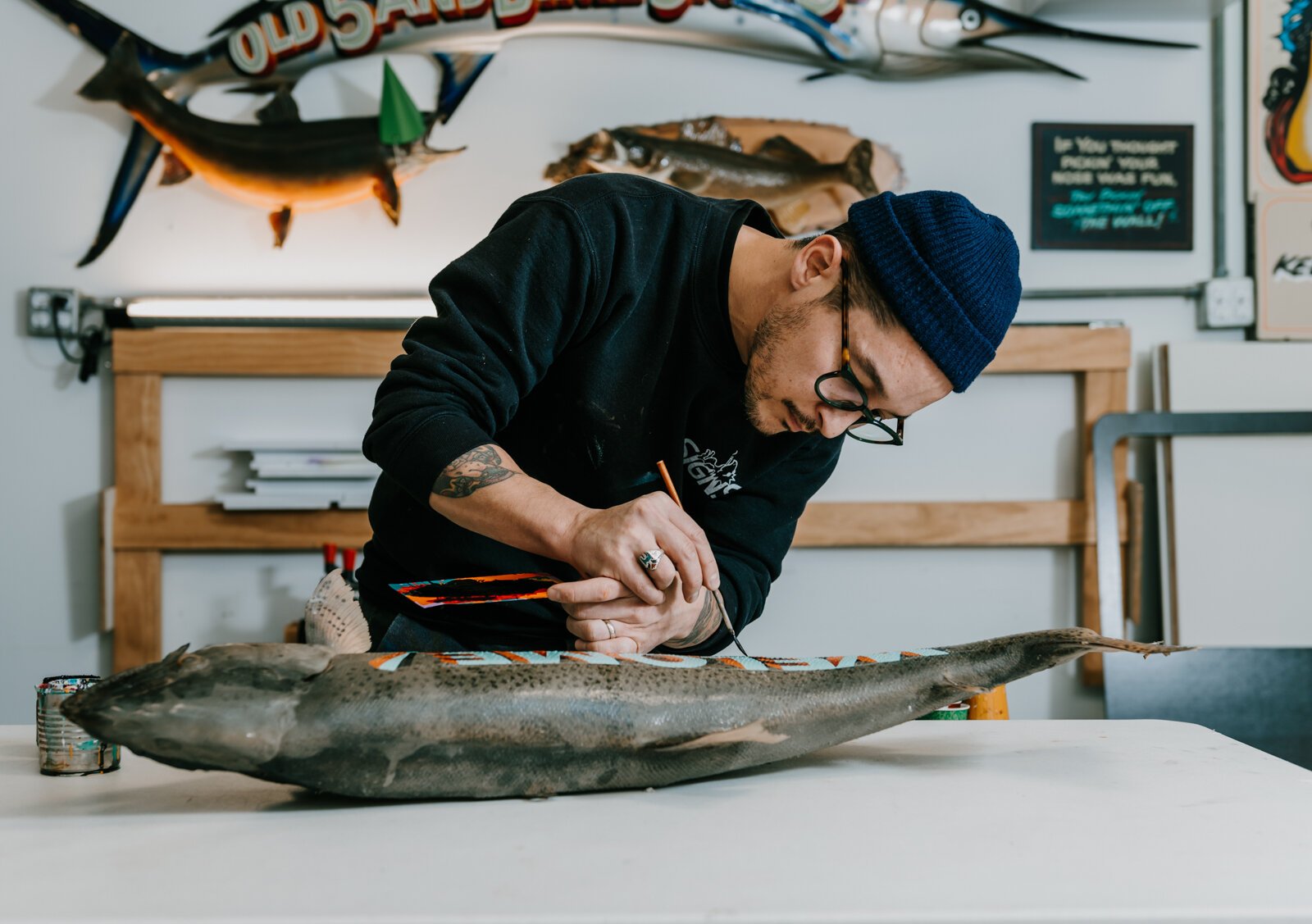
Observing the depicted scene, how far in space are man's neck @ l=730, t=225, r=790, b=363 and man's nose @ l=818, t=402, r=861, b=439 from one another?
14 centimetres

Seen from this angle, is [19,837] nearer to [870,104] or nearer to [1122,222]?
[870,104]

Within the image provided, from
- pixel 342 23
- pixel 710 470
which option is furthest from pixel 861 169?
pixel 710 470

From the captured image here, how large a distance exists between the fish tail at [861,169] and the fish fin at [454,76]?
1.06 meters

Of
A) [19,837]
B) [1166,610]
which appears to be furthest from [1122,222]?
[19,837]

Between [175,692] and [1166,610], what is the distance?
8.94 ft

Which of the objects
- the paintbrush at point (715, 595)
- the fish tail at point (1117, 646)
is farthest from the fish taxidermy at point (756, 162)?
the fish tail at point (1117, 646)

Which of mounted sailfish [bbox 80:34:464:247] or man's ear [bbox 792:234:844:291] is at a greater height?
mounted sailfish [bbox 80:34:464:247]

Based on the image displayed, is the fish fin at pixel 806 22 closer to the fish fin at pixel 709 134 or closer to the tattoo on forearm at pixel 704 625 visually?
the fish fin at pixel 709 134

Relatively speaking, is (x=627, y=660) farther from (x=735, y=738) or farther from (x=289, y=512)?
(x=289, y=512)

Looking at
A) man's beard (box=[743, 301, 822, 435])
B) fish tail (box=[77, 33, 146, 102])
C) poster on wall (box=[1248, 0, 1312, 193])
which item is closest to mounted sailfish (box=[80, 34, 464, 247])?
fish tail (box=[77, 33, 146, 102])

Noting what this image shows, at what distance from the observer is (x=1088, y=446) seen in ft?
9.83

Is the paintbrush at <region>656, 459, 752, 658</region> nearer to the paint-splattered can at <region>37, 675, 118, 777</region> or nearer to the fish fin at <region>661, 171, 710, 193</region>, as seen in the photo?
the paint-splattered can at <region>37, 675, 118, 777</region>

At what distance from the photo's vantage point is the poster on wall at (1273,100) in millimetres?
3076

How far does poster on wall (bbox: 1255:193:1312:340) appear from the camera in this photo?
3029mm
